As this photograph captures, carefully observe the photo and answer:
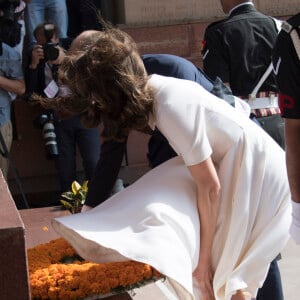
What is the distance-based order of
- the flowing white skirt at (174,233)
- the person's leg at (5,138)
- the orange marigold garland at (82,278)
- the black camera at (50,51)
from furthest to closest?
the person's leg at (5,138) < the black camera at (50,51) < the orange marigold garland at (82,278) < the flowing white skirt at (174,233)

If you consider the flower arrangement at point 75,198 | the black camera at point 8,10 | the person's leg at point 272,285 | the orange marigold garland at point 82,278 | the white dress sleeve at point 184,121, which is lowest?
the flower arrangement at point 75,198

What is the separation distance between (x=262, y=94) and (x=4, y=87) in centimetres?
255

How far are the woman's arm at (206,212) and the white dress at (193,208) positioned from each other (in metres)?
0.03

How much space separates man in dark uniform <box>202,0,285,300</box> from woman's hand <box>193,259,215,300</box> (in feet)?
5.10

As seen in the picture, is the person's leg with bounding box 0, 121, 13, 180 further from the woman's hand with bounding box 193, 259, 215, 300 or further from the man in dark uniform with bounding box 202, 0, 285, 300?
the woman's hand with bounding box 193, 259, 215, 300

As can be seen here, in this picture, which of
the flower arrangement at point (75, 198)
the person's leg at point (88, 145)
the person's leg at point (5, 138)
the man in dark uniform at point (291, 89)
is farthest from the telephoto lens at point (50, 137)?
the man in dark uniform at point (291, 89)

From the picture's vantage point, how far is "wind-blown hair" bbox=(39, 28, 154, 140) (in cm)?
294

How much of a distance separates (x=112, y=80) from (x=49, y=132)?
12.2 feet

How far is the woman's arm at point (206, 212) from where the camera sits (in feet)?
9.71

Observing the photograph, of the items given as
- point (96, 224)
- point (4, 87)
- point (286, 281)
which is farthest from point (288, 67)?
point (4, 87)

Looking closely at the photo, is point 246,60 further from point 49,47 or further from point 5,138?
point 5,138

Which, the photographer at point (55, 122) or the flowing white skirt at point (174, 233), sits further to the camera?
the photographer at point (55, 122)

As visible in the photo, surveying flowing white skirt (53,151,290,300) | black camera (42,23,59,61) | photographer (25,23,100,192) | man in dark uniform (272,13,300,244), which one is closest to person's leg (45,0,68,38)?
photographer (25,23,100,192)

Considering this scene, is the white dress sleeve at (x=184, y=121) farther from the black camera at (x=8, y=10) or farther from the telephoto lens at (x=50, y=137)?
the telephoto lens at (x=50, y=137)
